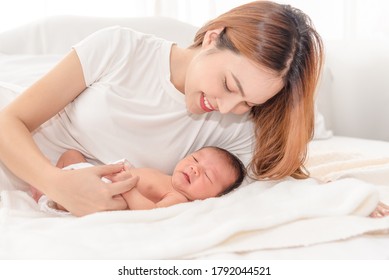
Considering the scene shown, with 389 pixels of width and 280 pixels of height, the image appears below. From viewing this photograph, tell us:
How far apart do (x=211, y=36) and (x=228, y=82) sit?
188mm

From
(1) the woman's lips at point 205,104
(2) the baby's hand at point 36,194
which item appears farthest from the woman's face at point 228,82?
(2) the baby's hand at point 36,194

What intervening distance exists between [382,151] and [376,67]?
70 centimetres

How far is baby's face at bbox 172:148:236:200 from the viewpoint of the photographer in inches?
57.5

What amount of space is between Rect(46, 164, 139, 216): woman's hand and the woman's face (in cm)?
33

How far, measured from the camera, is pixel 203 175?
148 cm

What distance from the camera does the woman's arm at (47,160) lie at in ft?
4.12

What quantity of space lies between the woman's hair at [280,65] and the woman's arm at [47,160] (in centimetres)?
41

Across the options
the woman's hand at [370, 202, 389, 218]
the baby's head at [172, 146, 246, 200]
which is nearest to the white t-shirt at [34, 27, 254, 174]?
the baby's head at [172, 146, 246, 200]

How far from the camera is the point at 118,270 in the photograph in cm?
100

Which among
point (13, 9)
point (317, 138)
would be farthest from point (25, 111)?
point (317, 138)

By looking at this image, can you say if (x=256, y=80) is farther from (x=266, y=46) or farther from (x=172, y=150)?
(x=172, y=150)

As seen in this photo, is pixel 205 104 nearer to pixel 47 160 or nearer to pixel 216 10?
pixel 47 160

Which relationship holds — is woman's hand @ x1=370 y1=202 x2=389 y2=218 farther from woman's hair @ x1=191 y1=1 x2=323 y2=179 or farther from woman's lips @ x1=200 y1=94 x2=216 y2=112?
woman's lips @ x1=200 y1=94 x2=216 y2=112

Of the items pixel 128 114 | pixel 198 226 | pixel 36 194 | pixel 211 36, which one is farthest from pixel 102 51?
pixel 198 226
